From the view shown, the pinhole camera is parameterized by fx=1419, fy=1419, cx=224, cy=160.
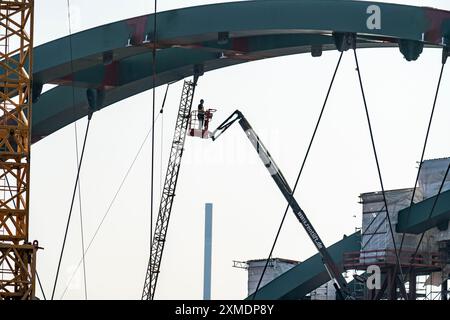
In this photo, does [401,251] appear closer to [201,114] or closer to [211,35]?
[201,114]

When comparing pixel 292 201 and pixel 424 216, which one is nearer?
pixel 424 216

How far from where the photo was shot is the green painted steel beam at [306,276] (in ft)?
288

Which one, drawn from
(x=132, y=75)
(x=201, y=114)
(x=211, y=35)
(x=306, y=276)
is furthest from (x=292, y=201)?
(x=211, y=35)

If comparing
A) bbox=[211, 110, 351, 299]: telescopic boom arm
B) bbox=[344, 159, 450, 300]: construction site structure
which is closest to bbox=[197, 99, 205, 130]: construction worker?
bbox=[211, 110, 351, 299]: telescopic boom arm

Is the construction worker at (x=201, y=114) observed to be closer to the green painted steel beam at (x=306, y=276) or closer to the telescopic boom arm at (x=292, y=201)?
the telescopic boom arm at (x=292, y=201)

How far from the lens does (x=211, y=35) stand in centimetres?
5212

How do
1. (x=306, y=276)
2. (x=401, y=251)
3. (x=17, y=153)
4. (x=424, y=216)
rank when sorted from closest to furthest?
1. (x=17, y=153)
2. (x=424, y=216)
3. (x=401, y=251)
4. (x=306, y=276)

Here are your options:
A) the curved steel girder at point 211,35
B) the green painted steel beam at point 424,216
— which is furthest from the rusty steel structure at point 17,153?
the green painted steel beam at point 424,216

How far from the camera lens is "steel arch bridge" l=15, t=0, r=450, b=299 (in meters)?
50.8

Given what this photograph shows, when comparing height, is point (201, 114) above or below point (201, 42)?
above

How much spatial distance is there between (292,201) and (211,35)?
34789mm

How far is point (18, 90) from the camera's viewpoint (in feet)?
175

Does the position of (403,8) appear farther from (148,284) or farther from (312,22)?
(148,284)

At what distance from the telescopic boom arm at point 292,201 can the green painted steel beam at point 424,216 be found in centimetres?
602
